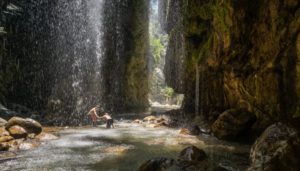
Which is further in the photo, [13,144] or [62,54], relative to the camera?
[62,54]

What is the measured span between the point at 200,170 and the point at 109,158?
2663 millimetres

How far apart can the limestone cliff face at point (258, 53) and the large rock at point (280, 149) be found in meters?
3.30

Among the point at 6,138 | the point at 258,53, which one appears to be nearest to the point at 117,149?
the point at 6,138

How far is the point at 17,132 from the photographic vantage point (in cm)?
696

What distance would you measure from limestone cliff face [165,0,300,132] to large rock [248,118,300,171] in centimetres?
330

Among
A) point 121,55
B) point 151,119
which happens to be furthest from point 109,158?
point 121,55

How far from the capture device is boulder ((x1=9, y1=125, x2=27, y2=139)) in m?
6.89

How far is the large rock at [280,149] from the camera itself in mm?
2840

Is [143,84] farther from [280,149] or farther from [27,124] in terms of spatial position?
[280,149]

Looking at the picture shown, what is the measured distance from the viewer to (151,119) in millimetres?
14227

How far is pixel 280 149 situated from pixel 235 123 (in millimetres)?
4374

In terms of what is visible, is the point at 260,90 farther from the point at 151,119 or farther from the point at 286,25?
the point at 151,119

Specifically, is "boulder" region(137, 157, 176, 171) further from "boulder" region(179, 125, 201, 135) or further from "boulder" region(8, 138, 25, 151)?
"boulder" region(179, 125, 201, 135)

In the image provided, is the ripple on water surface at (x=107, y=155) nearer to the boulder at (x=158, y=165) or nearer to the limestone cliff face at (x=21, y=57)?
the boulder at (x=158, y=165)
